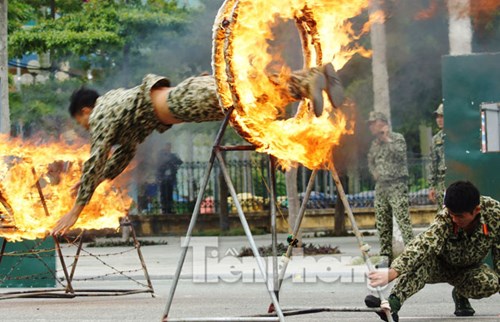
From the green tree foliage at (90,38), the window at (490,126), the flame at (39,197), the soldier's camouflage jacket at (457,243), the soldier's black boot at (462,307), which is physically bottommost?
the soldier's black boot at (462,307)

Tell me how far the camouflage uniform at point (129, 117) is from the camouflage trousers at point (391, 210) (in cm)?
546

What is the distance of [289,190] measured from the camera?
62.8 feet

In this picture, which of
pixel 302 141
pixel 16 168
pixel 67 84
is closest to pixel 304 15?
pixel 302 141

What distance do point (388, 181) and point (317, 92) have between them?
6659 millimetres

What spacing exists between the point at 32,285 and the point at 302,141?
6354 mm

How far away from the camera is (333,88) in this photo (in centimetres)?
769

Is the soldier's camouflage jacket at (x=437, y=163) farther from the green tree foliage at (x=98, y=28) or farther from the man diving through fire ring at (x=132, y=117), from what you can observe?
the green tree foliage at (x=98, y=28)

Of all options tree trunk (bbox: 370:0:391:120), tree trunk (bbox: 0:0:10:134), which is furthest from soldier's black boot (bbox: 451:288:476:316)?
tree trunk (bbox: 0:0:10:134)

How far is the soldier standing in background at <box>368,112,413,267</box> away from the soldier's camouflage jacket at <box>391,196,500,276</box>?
5.10m

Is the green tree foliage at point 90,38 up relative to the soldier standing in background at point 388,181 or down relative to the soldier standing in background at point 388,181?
up

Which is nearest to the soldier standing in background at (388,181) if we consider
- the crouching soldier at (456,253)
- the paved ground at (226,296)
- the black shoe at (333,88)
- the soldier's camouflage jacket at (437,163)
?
the soldier's camouflage jacket at (437,163)

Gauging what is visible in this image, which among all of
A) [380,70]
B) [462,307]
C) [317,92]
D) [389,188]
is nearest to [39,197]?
[389,188]

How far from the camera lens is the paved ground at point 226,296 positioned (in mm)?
10289

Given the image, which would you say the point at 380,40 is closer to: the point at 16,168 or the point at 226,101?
the point at 16,168
